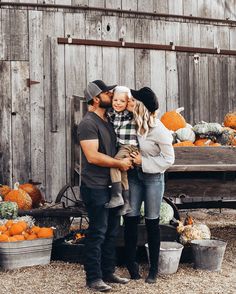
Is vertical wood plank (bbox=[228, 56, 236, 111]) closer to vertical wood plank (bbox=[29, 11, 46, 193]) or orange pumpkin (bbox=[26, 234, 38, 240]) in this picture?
vertical wood plank (bbox=[29, 11, 46, 193])

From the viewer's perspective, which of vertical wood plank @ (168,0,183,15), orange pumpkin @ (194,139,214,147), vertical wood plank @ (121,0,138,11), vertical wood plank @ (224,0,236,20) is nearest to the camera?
orange pumpkin @ (194,139,214,147)

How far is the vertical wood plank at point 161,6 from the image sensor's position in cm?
988

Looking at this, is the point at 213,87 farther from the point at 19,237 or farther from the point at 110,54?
the point at 19,237

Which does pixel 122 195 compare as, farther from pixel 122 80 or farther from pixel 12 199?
pixel 122 80

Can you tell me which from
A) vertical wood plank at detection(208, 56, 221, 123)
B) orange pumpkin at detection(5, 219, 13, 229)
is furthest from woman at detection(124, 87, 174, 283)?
vertical wood plank at detection(208, 56, 221, 123)

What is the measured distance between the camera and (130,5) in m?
9.68

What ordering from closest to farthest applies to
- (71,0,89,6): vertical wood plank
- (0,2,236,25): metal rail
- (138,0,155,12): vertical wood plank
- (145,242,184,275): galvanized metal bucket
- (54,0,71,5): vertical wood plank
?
(145,242,184,275): galvanized metal bucket < (0,2,236,25): metal rail < (54,0,71,5): vertical wood plank < (71,0,89,6): vertical wood plank < (138,0,155,12): vertical wood plank

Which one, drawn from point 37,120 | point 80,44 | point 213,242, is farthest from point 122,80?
point 213,242

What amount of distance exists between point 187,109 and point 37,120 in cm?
242

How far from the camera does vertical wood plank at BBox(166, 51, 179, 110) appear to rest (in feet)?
32.6

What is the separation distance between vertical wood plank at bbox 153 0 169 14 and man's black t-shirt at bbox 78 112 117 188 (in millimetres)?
4435

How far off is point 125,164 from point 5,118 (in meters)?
3.55

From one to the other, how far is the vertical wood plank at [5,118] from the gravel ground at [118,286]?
235 cm

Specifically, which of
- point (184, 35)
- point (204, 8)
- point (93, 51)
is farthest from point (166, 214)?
point (204, 8)
